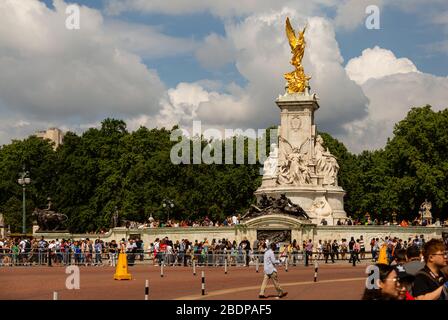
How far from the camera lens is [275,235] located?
58125 millimetres

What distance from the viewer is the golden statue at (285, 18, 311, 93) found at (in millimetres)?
70312

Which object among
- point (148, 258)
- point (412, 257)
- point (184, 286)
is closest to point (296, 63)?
point (148, 258)

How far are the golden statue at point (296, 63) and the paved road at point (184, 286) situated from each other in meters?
31.9

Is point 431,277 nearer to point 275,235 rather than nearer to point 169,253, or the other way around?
point 169,253

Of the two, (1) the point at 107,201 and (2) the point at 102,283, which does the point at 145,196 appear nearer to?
(1) the point at 107,201

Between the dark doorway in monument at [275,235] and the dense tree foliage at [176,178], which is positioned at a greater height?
the dense tree foliage at [176,178]

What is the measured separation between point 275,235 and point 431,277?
46924 millimetres

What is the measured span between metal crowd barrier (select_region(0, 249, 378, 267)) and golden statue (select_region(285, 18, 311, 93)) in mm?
22155

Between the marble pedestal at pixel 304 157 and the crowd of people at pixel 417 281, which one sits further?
the marble pedestal at pixel 304 157

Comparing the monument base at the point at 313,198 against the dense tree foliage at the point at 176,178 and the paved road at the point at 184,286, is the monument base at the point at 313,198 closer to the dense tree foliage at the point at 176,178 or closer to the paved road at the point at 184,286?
the dense tree foliage at the point at 176,178

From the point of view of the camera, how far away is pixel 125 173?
101m

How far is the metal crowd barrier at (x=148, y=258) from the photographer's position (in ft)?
151

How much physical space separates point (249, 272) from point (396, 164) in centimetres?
5194

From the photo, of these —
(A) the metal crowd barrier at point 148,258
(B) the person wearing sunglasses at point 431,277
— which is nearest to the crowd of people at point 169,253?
(A) the metal crowd barrier at point 148,258
